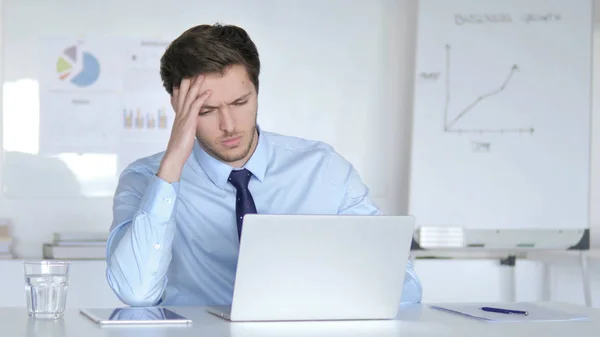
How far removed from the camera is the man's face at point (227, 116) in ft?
7.22

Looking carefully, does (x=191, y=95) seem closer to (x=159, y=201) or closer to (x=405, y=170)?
(x=159, y=201)

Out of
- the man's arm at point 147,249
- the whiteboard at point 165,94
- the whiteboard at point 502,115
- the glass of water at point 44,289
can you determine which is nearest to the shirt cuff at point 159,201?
the man's arm at point 147,249

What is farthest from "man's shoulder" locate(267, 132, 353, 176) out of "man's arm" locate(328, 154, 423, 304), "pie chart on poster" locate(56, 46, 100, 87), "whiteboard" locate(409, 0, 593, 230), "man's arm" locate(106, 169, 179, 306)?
"pie chart on poster" locate(56, 46, 100, 87)

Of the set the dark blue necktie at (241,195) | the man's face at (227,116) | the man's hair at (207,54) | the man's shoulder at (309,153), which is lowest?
the dark blue necktie at (241,195)

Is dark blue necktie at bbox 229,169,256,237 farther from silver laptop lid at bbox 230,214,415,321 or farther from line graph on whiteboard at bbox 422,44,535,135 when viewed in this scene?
line graph on whiteboard at bbox 422,44,535,135

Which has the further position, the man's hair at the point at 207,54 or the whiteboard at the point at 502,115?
the whiteboard at the point at 502,115

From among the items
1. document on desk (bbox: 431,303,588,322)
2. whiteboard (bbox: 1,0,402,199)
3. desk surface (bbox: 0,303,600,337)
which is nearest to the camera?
desk surface (bbox: 0,303,600,337)

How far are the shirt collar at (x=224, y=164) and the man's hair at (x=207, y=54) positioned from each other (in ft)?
0.54

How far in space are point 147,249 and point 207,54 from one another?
1.74 ft

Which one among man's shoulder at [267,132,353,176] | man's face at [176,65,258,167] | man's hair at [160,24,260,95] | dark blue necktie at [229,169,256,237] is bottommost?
dark blue necktie at [229,169,256,237]

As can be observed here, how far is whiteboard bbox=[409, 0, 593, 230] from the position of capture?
3896 mm

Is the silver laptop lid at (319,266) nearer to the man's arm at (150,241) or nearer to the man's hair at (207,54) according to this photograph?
the man's arm at (150,241)

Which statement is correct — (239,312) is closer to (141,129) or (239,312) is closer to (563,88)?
(141,129)

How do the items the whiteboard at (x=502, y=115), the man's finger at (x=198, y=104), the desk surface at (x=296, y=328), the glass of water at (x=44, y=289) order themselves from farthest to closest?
the whiteboard at (x=502, y=115), the man's finger at (x=198, y=104), the glass of water at (x=44, y=289), the desk surface at (x=296, y=328)
